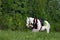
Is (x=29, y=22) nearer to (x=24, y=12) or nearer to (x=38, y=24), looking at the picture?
(x=38, y=24)

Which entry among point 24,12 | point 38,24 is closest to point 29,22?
point 38,24

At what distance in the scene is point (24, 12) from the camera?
14516 mm

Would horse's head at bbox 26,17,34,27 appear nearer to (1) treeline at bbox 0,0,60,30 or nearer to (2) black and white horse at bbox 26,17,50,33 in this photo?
(2) black and white horse at bbox 26,17,50,33

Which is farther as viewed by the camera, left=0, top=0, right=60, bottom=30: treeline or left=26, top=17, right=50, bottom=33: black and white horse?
left=0, top=0, right=60, bottom=30: treeline

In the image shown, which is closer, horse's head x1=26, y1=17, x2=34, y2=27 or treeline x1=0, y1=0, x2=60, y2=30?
horse's head x1=26, y1=17, x2=34, y2=27

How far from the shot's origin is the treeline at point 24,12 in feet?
45.8

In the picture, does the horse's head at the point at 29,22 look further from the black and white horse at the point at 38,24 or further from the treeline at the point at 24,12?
the treeline at the point at 24,12

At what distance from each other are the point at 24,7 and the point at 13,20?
3.08 feet

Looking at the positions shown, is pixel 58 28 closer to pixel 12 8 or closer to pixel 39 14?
pixel 39 14

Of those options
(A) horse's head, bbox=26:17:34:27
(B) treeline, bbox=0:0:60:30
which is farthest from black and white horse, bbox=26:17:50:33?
(B) treeline, bbox=0:0:60:30

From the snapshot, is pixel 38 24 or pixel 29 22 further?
pixel 29 22

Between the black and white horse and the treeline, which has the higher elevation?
the treeline

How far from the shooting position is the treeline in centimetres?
1395

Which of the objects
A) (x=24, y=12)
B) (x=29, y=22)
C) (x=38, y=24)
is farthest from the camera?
(x=24, y=12)
